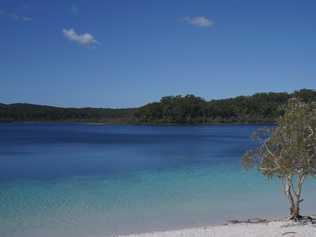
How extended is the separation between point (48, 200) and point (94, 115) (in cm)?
17951

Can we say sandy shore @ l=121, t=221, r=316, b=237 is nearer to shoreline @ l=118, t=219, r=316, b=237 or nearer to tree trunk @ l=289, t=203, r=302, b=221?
shoreline @ l=118, t=219, r=316, b=237

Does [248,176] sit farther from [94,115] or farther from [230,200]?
[94,115]

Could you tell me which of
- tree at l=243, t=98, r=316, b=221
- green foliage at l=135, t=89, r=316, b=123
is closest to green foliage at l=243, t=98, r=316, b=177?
tree at l=243, t=98, r=316, b=221

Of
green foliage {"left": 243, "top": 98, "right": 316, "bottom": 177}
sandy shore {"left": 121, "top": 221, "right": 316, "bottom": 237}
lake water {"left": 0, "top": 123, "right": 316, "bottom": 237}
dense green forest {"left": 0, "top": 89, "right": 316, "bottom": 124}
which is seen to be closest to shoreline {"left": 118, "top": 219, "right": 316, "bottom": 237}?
sandy shore {"left": 121, "top": 221, "right": 316, "bottom": 237}

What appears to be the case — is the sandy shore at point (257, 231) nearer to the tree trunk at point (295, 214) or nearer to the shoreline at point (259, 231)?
the shoreline at point (259, 231)

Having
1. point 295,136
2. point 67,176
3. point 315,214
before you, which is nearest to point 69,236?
point 295,136

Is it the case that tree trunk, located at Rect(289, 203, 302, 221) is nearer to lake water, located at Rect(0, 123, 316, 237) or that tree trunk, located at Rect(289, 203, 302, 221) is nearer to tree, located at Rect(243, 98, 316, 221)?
tree, located at Rect(243, 98, 316, 221)

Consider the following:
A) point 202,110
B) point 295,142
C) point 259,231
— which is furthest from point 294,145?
point 202,110

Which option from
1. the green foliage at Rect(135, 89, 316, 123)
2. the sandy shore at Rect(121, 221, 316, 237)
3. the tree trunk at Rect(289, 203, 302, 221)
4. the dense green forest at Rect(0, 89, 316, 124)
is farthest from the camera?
the green foliage at Rect(135, 89, 316, 123)

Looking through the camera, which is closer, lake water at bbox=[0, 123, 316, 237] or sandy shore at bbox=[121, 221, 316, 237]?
sandy shore at bbox=[121, 221, 316, 237]

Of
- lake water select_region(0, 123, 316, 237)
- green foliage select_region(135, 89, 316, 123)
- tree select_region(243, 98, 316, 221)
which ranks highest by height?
green foliage select_region(135, 89, 316, 123)

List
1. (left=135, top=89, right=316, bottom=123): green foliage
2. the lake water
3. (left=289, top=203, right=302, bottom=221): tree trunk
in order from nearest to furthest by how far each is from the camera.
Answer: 1. (left=289, top=203, right=302, bottom=221): tree trunk
2. the lake water
3. (left=135, top=89, right=316, bottom=123): green foliage

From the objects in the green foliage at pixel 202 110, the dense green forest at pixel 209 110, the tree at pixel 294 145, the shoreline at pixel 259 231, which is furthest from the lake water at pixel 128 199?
the green foliage at pixel 202 110

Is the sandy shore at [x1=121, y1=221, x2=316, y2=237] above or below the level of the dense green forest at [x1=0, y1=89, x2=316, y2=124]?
below
